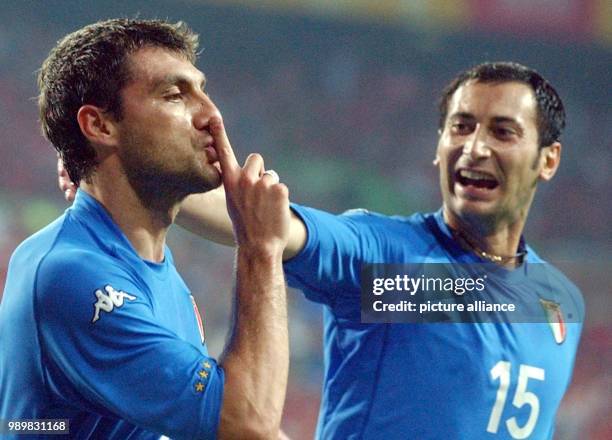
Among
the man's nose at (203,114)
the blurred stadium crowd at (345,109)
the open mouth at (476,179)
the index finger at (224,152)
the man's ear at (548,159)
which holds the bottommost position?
the index finger at (224,152)

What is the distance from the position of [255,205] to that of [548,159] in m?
1.24

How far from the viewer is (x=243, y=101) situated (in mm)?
6449

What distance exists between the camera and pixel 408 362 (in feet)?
6.40

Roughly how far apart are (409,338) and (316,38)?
4811mm

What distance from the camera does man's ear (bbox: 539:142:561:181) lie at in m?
2.44

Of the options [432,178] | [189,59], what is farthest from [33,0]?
[189,59]

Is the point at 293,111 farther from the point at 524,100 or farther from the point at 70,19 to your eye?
the point at 524,100

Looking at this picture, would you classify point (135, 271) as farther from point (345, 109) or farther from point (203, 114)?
point (345, 109)

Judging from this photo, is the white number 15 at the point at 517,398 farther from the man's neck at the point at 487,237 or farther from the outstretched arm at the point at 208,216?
the outstretched arm at the point at 208,216

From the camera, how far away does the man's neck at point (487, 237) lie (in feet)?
7.36

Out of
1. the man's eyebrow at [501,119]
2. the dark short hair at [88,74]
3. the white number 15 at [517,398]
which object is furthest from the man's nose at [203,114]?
the man's eyebrow at [501,119]

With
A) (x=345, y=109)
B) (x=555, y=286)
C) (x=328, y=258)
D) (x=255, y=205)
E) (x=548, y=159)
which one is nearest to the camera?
(x=255, y=205)

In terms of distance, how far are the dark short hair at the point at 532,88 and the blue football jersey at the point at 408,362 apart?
19.0 inches

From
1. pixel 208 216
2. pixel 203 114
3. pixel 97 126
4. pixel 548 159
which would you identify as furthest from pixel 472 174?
pixel 97 126
